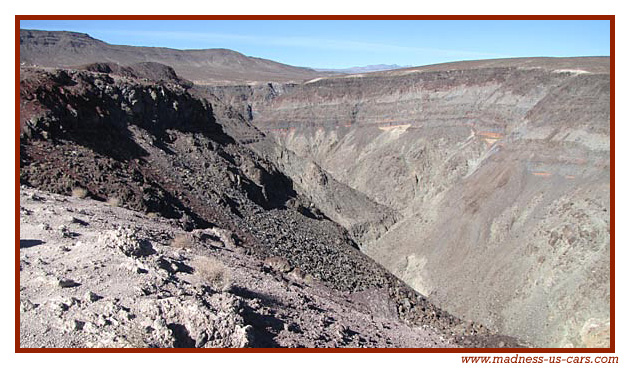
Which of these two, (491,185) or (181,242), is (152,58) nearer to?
(491,185)

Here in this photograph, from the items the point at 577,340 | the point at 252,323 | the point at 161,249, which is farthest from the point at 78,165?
the point at 577,340

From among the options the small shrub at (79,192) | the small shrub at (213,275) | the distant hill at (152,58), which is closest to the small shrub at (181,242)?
the small shrub at (213,275)

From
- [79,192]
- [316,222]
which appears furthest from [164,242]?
[316,222]

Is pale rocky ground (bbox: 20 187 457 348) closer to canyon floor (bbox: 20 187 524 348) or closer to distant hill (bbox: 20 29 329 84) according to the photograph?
canyon floor (bbox: 20 187 524 348)

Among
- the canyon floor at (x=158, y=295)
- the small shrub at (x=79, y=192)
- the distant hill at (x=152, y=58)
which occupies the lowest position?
the canyon floor at (x=158, y=295)

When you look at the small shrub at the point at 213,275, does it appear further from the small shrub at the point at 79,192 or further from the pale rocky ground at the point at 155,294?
the small shrub at the point at 79,192

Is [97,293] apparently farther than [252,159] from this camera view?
No

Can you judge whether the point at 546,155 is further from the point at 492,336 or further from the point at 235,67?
the point at 235,67
